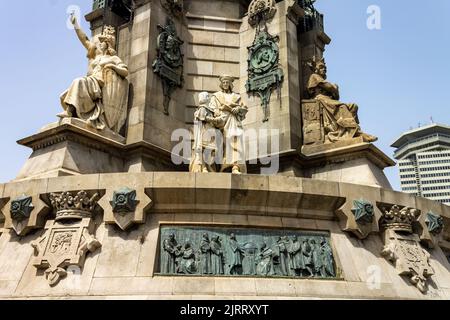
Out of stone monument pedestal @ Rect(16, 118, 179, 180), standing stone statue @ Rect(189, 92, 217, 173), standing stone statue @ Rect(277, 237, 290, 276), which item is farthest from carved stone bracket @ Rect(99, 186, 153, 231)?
stone monument pedestal @ Rect(16, 118, 179, 180)

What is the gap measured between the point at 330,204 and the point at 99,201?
185 inches

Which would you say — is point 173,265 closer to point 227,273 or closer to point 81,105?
point 227,273

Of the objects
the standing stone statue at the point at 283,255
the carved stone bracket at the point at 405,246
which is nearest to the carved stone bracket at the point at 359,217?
the carved stone bracket at the point at 405,246

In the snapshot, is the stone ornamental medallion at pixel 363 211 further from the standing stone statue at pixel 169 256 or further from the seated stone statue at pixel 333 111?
the seated stone statue at pixel 333 111

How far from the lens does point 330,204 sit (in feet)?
34.9

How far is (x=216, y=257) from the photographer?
31.3 ft

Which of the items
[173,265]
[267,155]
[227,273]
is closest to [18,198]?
[173,265]

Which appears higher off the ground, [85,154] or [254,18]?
[254,18]

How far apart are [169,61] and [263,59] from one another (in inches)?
122

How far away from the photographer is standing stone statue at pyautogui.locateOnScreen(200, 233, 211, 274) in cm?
940

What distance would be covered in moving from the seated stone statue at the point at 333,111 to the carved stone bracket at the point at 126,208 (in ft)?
24.9

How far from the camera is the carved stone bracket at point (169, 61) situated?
52.5ft
